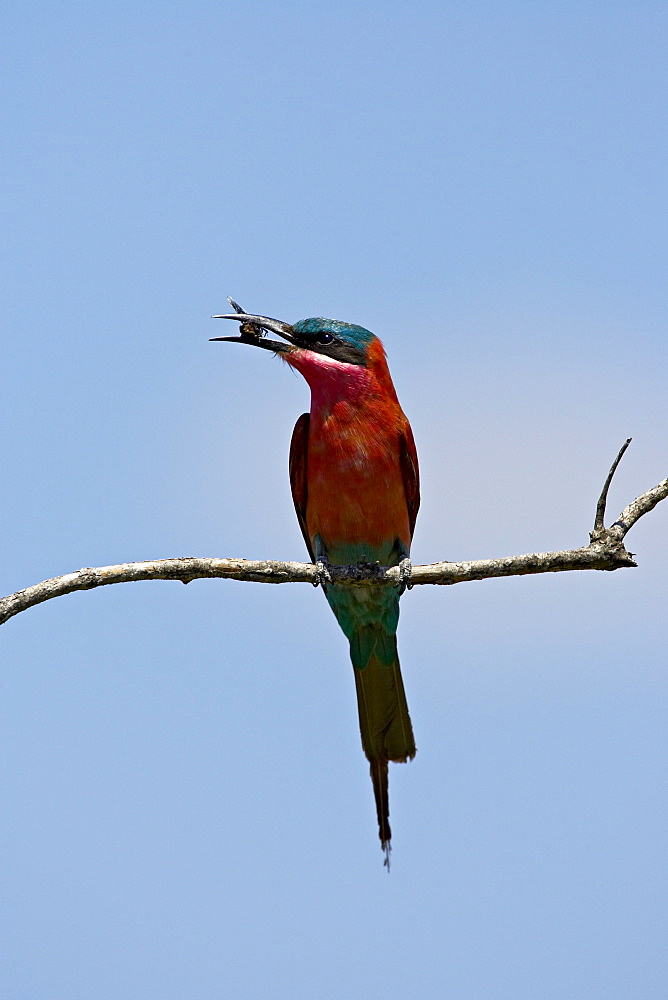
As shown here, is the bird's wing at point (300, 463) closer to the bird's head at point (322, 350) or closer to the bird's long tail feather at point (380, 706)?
the bird's head at point (322, 350)

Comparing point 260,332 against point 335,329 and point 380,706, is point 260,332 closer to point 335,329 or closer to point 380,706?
point 335,329

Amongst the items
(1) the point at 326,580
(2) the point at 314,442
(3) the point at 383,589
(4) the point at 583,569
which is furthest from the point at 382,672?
(4) the point at 583,569

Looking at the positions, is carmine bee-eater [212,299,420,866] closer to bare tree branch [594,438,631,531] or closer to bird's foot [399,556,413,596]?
bird's foot [399,556,413,596]

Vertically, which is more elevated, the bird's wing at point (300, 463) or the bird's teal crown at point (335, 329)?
the bird's teal crown at point (335, 329)

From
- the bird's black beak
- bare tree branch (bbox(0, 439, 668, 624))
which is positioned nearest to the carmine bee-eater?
the bird's black beak

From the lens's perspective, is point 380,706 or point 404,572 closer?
point 404,572

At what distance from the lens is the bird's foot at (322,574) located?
15.6 feet

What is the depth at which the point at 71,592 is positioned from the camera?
4035 millimetres

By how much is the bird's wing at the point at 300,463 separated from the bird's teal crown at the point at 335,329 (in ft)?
1.55

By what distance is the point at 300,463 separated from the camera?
5.98 m

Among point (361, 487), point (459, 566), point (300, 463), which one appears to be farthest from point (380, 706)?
point (459, 566)

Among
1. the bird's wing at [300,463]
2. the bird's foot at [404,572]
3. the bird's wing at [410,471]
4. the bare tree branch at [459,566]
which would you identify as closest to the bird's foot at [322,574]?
the bare tree branch at [459,566]

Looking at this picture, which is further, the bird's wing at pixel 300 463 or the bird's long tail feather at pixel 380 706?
the bird's wing at pixel 300 463

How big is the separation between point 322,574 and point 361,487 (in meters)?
0.87
